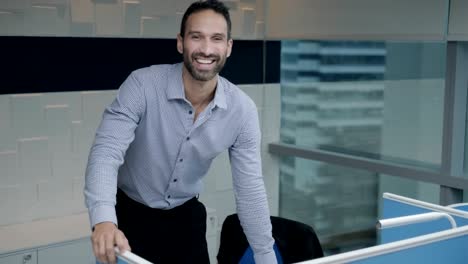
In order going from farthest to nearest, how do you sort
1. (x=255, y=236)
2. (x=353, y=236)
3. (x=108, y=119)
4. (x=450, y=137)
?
1. (x=353, y=236)
2. (x=450, y=137)
3. (x=255, y=236)
4. (x=108, y=119)

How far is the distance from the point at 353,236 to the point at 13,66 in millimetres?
2156

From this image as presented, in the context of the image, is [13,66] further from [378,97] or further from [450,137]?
[450,137]

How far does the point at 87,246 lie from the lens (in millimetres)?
3342

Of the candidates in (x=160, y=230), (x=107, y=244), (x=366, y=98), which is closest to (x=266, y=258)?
(x=160, y=230)

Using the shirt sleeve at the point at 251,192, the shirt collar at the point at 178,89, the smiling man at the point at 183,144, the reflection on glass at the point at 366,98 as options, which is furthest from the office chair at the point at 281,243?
the reflection on glass at the point at 366,98

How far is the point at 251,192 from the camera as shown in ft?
6.92

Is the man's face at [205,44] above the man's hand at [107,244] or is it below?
above

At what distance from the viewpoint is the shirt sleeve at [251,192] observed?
2.06 metres

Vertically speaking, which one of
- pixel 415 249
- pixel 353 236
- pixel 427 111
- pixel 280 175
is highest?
pixel 427 111

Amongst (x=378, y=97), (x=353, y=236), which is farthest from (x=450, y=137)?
(x=353, y=236)

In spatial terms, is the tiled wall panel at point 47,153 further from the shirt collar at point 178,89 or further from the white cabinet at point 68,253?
the shirt collar at point 178,89

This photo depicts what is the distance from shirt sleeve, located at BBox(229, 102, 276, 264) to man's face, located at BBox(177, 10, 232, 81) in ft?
0.84

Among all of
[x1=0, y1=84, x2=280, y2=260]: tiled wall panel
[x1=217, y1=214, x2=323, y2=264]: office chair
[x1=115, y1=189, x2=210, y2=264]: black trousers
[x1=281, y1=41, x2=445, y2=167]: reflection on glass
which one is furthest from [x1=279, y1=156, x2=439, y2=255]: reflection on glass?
[x1=115, y1=189, x2=210, y2=264]: black trousers

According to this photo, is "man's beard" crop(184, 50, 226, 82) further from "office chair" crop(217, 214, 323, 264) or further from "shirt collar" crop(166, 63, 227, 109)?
"office chair" crop(217, 214, 323, 264)
